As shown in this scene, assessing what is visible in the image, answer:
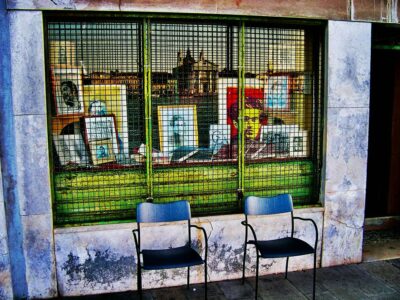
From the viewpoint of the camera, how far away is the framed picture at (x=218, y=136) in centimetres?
523

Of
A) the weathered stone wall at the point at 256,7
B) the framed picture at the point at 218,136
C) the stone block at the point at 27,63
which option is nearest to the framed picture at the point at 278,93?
the framed picture at the point at 218,136

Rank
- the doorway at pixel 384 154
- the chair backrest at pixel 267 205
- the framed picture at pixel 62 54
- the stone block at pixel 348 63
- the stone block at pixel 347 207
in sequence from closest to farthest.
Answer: the framed picture at pixel 62 54
the chair backrest at pixel 267 205
the stone block at pixel 348 63
the stone block at pixel 347 207
the doorway at pixel 384 154

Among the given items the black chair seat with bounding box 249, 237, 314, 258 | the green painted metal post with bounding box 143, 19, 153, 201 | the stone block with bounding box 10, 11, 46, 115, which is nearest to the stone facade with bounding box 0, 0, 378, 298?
the stone block with bounding box 10, 11, 46, 115

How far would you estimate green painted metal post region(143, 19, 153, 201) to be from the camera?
484 centimetres

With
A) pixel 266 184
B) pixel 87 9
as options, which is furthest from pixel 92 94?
pixel 266 184

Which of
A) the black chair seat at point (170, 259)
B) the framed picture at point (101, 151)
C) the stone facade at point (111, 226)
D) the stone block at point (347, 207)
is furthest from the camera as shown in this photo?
the stone block at point (347, 207)

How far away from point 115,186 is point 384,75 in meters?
4.48

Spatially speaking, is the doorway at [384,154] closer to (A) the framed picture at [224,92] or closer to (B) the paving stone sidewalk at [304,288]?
(B) the paving stone sidewalk at [304,288]

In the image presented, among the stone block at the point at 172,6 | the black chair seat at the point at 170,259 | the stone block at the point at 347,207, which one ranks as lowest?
the black chair seat at the point at 170,259

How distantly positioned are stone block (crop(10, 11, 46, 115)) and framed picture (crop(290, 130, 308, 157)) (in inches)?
121

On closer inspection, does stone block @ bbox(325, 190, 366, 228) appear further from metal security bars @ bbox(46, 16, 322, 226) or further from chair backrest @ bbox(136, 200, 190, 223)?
chair backrest @ bbox(136, 200, 190, 223)

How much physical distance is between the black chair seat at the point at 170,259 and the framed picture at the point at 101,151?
124 centimetres

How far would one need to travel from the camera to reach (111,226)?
4793mm

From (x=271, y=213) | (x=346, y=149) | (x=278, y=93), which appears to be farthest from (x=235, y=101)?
(x=346, y=149)
